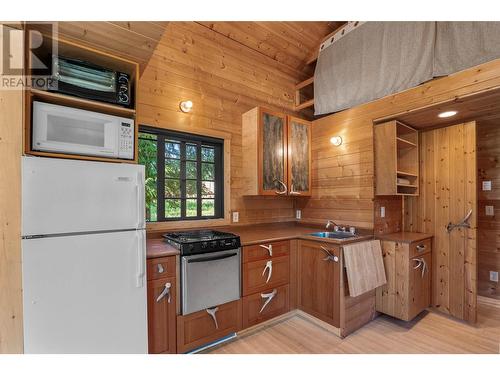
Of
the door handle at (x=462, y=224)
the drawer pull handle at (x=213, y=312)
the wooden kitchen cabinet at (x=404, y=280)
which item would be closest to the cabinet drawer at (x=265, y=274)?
the drawer pull handle at (x=213, y=312)

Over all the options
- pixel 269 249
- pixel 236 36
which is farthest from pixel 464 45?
pixel 269 249

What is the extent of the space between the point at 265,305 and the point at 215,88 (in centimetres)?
242

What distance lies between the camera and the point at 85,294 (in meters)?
1.45

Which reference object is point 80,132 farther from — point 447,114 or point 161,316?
point 447,114

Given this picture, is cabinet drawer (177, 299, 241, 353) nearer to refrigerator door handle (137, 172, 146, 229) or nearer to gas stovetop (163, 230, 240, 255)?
gas stovetop (163, 230, 240, 255)

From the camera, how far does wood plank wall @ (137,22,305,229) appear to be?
2432 mm

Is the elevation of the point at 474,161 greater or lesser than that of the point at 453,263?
greater

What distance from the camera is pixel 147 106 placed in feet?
7.68

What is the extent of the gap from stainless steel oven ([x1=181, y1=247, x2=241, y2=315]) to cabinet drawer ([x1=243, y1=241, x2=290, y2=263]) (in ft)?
0.37

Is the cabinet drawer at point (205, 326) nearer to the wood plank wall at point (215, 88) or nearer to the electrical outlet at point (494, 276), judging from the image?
the wood plank wall at point (215, 88)

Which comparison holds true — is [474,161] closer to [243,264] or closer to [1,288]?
[243,264]

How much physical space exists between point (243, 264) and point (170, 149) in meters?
1.42
